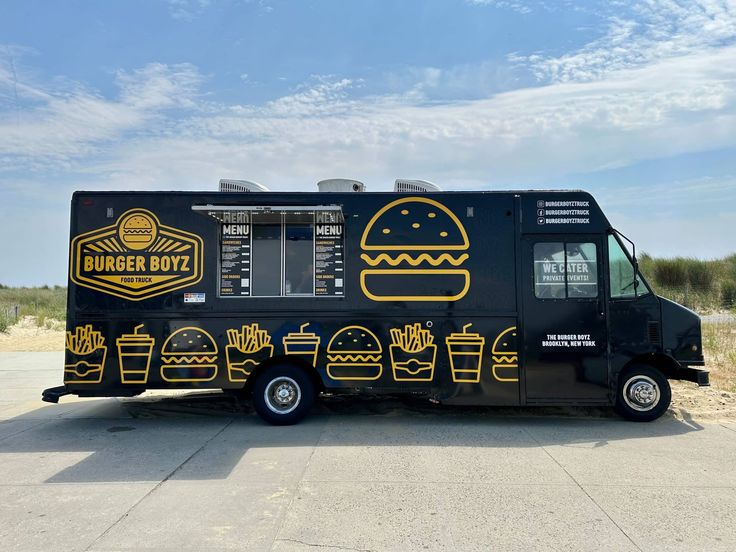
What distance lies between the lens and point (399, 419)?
7.84 meters

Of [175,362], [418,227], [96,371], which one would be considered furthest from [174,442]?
[418,227]

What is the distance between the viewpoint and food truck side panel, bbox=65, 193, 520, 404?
736cm

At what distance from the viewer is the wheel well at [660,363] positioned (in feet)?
24.5

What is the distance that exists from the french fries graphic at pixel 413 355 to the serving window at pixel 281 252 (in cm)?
102

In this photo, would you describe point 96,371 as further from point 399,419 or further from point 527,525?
point 527,525

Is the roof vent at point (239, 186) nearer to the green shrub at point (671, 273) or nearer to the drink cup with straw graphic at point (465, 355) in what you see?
the drink cup with straw graphic at point (465, 355)

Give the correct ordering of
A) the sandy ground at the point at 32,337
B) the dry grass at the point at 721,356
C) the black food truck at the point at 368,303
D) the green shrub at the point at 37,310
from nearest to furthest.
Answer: the black food truck at the point at 368,303, the dry grass at the point at 721,356, the sandy ground at the point at 32,337, the green shrub at the point at 37,310

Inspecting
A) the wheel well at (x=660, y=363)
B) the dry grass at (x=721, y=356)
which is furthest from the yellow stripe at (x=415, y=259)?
the dry grass at (x=721, y=356)

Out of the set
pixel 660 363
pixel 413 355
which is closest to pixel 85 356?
pixel 413 355

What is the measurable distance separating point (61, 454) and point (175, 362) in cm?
166

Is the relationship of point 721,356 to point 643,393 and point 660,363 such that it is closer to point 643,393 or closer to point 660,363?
point 660,363

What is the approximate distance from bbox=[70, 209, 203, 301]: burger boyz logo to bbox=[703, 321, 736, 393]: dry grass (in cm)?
906

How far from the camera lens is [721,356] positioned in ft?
40.2

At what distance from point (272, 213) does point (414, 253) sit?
1.99m
